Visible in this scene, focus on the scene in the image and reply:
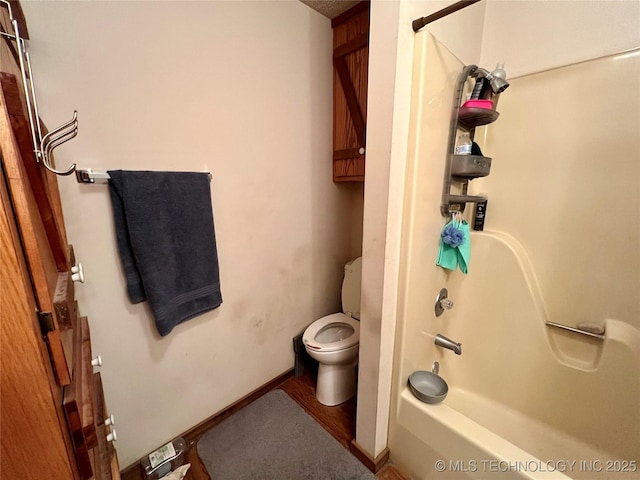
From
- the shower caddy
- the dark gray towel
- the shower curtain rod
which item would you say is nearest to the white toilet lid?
the dark gray towel

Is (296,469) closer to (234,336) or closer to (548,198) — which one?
(234,336)

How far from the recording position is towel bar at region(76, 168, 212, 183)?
893 millimetres

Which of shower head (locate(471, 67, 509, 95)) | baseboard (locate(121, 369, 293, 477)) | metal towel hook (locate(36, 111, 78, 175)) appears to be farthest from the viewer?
baseboard (locate(121, 369, 293, 477))

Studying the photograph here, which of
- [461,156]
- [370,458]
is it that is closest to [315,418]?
[370,458]

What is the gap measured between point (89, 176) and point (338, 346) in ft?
4.49

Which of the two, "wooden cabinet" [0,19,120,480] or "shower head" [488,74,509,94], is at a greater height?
"shower head" [488,74,509,94]

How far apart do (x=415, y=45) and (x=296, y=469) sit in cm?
184

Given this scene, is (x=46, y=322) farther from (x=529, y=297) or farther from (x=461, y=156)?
(x=529, y=297)

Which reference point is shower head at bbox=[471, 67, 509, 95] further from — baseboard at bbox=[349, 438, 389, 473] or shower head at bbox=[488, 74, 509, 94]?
baseboard at bbox=[349, 438, 389, 473]

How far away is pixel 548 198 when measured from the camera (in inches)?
50.4

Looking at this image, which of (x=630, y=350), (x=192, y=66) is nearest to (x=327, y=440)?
(x=630, y=350)

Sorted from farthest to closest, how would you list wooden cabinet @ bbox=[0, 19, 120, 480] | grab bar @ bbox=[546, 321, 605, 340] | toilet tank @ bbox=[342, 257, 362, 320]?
toilet tank @ bbox=[342, 257, 362, 320] → grab bar @ bbox=[546, 321, 605, 340] → wooden cabinet @ bbox=[0, 19, 120, 480]

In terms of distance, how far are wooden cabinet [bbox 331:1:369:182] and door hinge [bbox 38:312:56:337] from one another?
1480mm

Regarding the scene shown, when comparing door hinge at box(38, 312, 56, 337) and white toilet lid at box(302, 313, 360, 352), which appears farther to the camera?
white toilet lid at box(302, 313, 360, 352)
